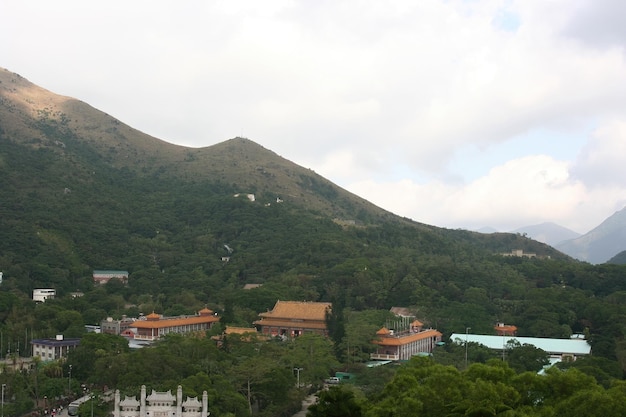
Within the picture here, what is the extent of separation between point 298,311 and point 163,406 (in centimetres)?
2955

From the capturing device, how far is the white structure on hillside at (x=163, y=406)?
33.0 meters

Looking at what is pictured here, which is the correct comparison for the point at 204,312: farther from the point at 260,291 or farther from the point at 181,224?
the point at 181,224

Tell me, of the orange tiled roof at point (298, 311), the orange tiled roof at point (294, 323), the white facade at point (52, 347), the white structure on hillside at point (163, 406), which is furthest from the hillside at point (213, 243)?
the white structure on hillside at point (163, 406)

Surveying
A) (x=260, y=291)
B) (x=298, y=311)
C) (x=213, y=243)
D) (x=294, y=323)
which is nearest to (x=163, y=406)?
(x=294, y=323)

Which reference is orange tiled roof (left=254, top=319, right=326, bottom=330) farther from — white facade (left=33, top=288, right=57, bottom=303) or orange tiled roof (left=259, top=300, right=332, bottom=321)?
white facade (left=33, top=288, right=57, bottom=303)

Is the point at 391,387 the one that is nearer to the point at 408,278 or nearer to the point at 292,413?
the point at 292,413

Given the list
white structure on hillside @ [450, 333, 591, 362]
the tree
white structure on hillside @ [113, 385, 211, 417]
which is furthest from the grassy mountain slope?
the tree

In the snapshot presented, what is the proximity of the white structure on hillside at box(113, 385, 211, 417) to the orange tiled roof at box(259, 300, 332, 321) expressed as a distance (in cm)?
2817

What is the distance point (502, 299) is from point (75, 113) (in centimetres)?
10661

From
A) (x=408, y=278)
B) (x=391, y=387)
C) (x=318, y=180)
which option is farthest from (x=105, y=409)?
(x=318, y=180)

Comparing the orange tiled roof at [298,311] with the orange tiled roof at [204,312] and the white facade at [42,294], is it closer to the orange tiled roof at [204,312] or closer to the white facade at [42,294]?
the orange tiled roof at [204,312]

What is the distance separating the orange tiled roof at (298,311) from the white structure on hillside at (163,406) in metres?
28.2

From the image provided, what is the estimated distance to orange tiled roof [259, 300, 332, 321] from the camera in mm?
61594

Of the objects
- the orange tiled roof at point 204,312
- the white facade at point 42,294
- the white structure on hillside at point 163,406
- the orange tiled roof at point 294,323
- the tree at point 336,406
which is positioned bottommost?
the white structure on hillside at point 163,406
